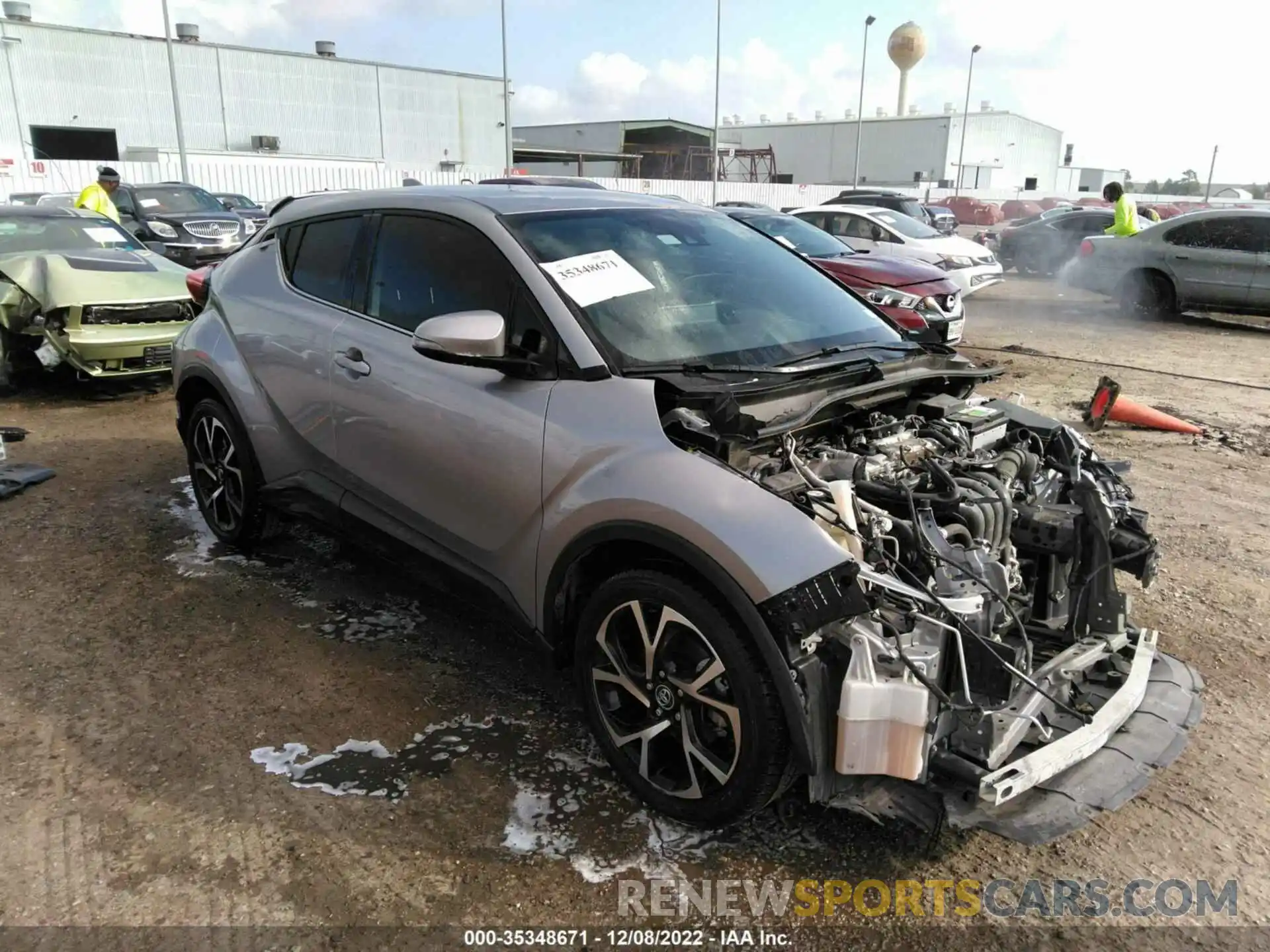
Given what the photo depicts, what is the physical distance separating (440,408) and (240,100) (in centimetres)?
4288

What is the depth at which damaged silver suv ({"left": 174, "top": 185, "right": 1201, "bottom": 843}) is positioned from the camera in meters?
2.39

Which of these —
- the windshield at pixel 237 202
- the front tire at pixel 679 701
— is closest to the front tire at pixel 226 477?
the front tire at pixel 679 701

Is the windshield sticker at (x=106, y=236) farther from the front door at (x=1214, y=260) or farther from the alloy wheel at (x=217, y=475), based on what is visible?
the front door at (x=1214, y=260)

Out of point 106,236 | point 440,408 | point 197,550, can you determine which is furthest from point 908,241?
point 440,408

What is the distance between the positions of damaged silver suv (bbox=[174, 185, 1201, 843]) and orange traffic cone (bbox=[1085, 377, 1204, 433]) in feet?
12.0

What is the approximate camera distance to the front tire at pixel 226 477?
176 inches

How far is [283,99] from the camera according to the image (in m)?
40.7

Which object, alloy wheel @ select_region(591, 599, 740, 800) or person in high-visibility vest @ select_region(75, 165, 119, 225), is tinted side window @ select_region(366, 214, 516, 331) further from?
person in high-visibility vest @ select_region(75, 165, 119, 225)

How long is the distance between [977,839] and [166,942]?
7.43 feet

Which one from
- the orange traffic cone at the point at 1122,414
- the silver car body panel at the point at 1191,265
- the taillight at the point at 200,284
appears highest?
the taillight at the point at 200,284

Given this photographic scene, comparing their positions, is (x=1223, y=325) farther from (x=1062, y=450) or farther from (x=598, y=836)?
(x=598, y=836)

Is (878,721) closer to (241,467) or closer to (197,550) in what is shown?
(241,467)

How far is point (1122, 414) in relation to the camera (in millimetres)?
7320

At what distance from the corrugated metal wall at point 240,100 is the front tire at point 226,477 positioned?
122 ft
